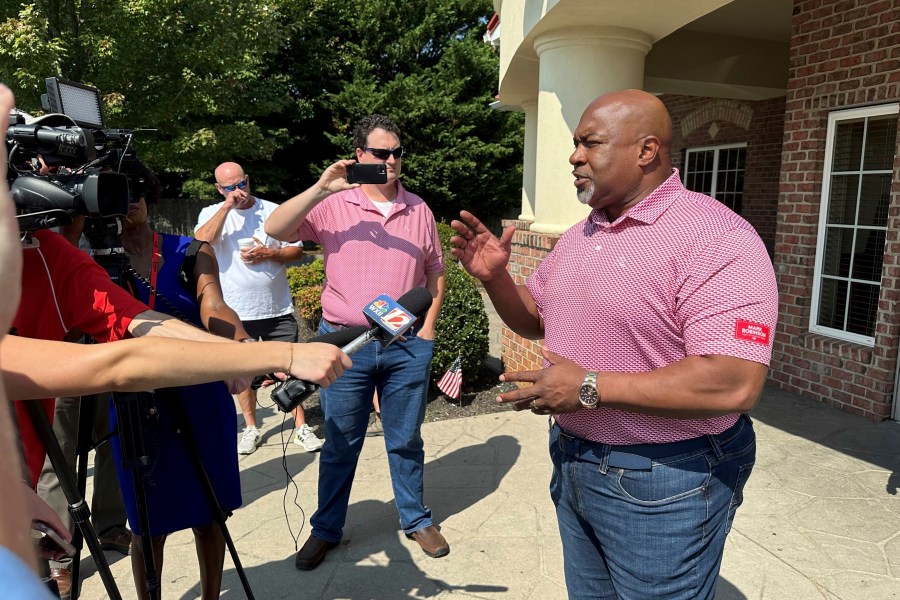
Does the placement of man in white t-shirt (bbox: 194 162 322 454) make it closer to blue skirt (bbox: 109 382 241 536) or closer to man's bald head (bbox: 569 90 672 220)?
blue skirt (bbox: 109 382 241 536)

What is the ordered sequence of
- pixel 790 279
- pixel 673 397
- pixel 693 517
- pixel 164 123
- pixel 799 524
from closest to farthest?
pixel 673 397 < pixel 693 517 < pixel 799 524 < pixel 790 279 < pixel 164 123

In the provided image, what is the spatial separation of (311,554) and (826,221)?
519cm

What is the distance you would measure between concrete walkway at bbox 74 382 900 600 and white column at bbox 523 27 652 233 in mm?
2001

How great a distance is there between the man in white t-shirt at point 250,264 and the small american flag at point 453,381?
1.30 meters

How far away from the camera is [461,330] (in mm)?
5879

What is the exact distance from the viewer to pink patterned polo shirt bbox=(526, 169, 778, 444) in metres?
1.64

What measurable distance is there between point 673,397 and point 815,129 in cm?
502

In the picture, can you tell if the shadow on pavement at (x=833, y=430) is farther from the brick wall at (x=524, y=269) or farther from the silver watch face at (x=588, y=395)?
the silver watch face at (x=588, y=395)

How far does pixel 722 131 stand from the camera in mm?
8836

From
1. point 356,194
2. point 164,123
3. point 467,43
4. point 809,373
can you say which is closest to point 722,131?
point 809,373

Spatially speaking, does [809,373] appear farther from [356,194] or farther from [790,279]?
[356,194]

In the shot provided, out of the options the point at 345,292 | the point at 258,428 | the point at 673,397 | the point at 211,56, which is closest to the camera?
the point at 673,397

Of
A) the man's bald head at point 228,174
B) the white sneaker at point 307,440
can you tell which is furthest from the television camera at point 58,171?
the white sneaker at point 307,440

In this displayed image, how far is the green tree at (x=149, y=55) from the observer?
32.8 ft
